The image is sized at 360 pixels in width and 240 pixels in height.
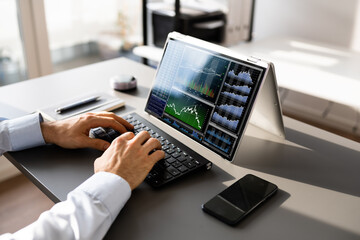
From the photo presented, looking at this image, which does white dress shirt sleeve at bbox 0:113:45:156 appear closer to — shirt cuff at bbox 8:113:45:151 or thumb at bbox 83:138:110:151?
shirt cuff at bbox 8:113:45:151

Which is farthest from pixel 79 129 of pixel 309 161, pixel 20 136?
pixel 309 161

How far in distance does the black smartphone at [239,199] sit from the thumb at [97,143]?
1.15 feet

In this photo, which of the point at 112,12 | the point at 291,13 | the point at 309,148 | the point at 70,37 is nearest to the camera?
the point at 309,148

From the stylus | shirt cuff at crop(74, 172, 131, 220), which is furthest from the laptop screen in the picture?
shirt cuff at crop(74, 172, 131, 220)

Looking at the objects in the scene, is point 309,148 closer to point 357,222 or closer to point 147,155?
point 357,222

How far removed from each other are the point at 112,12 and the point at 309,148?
2622 millimetres

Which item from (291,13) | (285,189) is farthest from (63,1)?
(285,189)

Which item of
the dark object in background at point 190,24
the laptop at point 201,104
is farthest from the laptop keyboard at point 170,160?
the dark object in background at point 190,24

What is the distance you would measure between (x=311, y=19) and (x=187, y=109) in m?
1.96

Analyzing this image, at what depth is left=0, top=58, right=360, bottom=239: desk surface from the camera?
778 millimetres

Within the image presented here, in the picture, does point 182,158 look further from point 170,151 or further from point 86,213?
point 86,213

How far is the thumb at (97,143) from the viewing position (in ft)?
3.40

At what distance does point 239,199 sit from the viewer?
33.3 inches

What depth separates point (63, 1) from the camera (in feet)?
9.16
